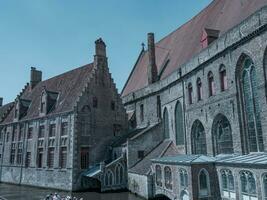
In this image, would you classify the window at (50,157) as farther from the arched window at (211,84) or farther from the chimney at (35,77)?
the arched window at (211,84)

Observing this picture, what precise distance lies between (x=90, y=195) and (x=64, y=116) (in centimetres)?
799

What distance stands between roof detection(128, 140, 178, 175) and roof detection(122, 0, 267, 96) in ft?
21.3

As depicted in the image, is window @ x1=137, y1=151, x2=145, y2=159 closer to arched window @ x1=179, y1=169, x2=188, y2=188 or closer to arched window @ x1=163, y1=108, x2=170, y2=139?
arched window @ x1=163, y1=108, x2=170, y2=139

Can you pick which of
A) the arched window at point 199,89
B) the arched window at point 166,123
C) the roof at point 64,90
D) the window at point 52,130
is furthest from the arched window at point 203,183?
the window at point 52,130

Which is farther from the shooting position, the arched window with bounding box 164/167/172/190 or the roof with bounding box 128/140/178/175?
the roof with bounding box 128/140/178/175

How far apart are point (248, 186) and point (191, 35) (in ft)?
58.3

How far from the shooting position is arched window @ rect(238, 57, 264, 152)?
46.6ft

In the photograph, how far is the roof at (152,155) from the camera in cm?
2155

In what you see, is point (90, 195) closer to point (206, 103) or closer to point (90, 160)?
point (90, 160)

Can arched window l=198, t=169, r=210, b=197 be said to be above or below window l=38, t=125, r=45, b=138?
below

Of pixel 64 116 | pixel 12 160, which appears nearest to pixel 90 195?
pixel 64 116

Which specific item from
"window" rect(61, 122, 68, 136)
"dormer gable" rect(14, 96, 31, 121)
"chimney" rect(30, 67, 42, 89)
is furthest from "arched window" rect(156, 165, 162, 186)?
"chimney" rect(30, 67, 42, 89)

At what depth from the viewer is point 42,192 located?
79.1 ft

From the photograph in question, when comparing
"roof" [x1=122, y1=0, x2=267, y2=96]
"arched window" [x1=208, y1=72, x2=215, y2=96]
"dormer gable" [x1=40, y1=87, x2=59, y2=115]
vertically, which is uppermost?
"roof" [x1=122, y1=0, x2=267, y2=96]
